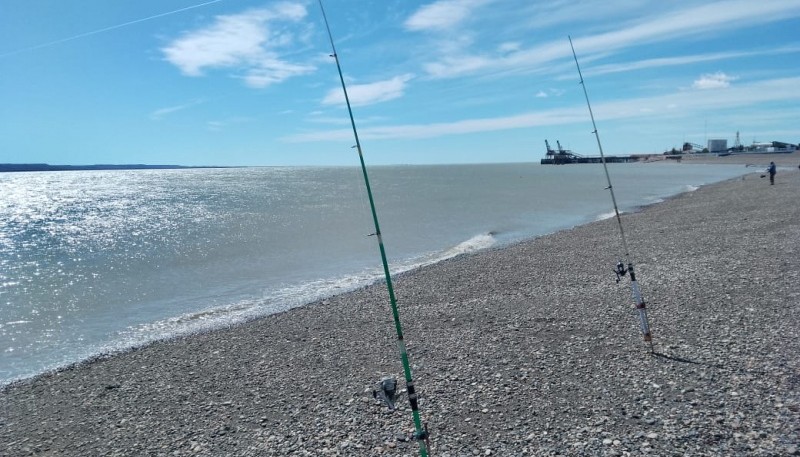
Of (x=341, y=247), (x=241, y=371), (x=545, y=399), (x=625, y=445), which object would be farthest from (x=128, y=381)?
(x=341, y=247)

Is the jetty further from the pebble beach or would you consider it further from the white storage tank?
the pebble beach

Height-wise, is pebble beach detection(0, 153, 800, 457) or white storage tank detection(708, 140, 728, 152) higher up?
white storage tank detection(708, 140, 728, 152)

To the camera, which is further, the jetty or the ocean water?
the jetty

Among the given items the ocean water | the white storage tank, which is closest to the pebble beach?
the ocean water

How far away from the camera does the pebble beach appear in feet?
21.3

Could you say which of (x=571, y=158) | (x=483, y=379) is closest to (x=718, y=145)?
(x=571, y=158)

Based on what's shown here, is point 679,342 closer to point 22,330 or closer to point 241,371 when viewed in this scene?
point 241,371

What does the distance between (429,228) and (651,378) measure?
1227 inches

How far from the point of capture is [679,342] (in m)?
8.73

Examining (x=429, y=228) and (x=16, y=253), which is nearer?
→ (x=16, y=253)

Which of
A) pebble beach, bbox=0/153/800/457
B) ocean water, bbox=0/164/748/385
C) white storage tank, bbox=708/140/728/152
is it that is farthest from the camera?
white storage tank, bbox=708/140/728/152

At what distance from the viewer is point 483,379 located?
8.26 m

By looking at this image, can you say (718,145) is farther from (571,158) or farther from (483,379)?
(483,379)

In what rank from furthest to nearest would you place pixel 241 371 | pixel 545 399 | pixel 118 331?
pixel 118 331
pixel 241 371
pixel 545 399
